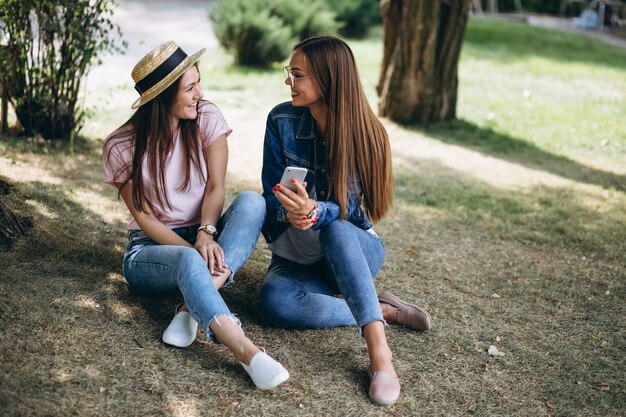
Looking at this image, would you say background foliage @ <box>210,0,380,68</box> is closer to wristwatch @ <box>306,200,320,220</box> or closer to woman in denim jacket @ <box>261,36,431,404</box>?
woman in denim jacket @ <box>261,36,431,404</box>

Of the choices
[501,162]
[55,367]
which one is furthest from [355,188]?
[501,162]

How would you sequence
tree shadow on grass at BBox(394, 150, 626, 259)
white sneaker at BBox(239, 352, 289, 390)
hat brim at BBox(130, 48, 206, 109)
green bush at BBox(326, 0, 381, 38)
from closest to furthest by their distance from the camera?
white sneaker at BBox(239, 352, 289, 390) < hat brim at BBox(130, 48, 206, 109) < tree shadow on grass at BBox(394, 150, 626, 259) < green bush at BBox(326, 0, 381, 38)

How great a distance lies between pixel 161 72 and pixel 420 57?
4680mm

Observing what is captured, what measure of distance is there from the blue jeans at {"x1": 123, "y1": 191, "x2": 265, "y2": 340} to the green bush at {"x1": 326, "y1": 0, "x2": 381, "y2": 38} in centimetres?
1303

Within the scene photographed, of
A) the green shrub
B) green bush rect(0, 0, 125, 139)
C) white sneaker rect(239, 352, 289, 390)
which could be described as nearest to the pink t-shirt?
white sneaker rect(239, 352, 289, 390)

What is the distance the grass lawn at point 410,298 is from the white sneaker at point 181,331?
0.14 feet

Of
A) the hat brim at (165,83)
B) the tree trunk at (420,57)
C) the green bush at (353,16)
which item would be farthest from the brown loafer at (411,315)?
the green bush at (353,16)

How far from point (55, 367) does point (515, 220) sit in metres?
3.62

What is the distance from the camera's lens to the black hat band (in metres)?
3.17

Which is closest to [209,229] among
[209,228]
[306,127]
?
[209,228]

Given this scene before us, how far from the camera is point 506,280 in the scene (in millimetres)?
4344

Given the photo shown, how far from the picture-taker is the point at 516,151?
7.27m

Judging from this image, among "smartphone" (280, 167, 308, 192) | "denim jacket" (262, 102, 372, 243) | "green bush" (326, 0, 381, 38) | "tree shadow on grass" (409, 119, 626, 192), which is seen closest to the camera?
"smartphone" (280, 167, 308, 192)

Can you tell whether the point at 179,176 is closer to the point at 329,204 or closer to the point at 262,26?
the point at 329,204
